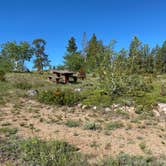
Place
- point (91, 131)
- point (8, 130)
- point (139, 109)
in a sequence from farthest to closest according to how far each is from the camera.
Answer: point (139, 109) < point (91, 131) < point (8, 130)

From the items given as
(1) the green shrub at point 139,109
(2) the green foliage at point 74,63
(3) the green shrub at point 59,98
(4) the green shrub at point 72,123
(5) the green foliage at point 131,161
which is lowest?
(5) the green foliage at point 131,161

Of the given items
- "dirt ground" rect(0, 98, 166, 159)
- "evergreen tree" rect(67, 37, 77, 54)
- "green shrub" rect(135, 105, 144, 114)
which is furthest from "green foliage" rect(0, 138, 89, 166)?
"evergreen tree" rect(67, 37, 77, 54)

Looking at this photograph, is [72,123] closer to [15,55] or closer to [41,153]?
[41,153]

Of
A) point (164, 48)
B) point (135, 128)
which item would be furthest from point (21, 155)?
point (164, 48)

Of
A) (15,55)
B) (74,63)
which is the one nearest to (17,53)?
(15,55)

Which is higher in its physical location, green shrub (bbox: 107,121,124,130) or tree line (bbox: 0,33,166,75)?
tree line (bbox: 0,33,166,75)

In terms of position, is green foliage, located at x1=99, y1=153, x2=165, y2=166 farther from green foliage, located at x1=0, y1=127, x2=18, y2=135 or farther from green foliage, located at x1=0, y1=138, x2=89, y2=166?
green foliage, located at x1=0, y1=127, x2=18, y2=135

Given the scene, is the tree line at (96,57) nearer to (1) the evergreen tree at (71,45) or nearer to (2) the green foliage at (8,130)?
(1) the evergreen tree at (71,45)

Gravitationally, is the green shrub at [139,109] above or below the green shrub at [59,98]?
below

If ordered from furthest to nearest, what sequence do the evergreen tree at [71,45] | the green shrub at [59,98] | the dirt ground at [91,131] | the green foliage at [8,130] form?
the evergreen tree at [71,45] < the green shrub at [59,98] < the green foliage at [8,130] < the dirt ground at [91,131]

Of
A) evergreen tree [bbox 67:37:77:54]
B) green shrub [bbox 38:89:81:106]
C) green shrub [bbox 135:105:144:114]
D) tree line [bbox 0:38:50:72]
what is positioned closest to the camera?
green shrub [bbox 135:105:144:114]

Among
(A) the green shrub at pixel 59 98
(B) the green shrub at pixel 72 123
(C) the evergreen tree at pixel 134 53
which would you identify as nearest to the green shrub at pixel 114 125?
(B) the green shrub at pixel 72 123

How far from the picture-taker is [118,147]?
4.09 m

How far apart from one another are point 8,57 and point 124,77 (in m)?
24.7
